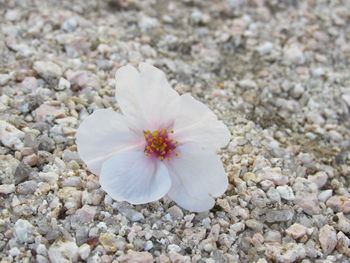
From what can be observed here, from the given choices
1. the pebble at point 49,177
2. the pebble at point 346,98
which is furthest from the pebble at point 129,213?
the pebble at point 346,98

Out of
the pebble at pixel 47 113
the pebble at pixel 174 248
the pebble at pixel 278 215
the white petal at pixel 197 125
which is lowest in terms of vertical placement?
the pebble at pixel 278 215

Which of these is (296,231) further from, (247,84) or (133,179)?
(247,84)

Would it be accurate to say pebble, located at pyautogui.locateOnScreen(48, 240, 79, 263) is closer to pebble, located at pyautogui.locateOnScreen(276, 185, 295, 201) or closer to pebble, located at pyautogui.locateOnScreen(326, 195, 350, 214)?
pebble, located at pyautogui.locateOnScreen(276, 185, 295, 201)

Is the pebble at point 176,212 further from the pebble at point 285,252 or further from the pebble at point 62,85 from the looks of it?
the pebble at point 62,85

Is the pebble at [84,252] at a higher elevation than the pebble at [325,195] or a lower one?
higher

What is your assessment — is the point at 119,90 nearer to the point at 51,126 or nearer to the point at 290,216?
the point at 51,126

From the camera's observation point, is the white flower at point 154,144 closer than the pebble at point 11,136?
Yes

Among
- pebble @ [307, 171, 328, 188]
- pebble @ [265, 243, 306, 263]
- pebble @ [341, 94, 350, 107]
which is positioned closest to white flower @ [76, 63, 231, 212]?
pebble @ [265, 243, 306, 263]

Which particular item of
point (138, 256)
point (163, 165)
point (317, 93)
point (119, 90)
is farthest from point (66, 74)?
point (317, 93)

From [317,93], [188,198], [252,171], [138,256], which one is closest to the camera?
[138,256]
